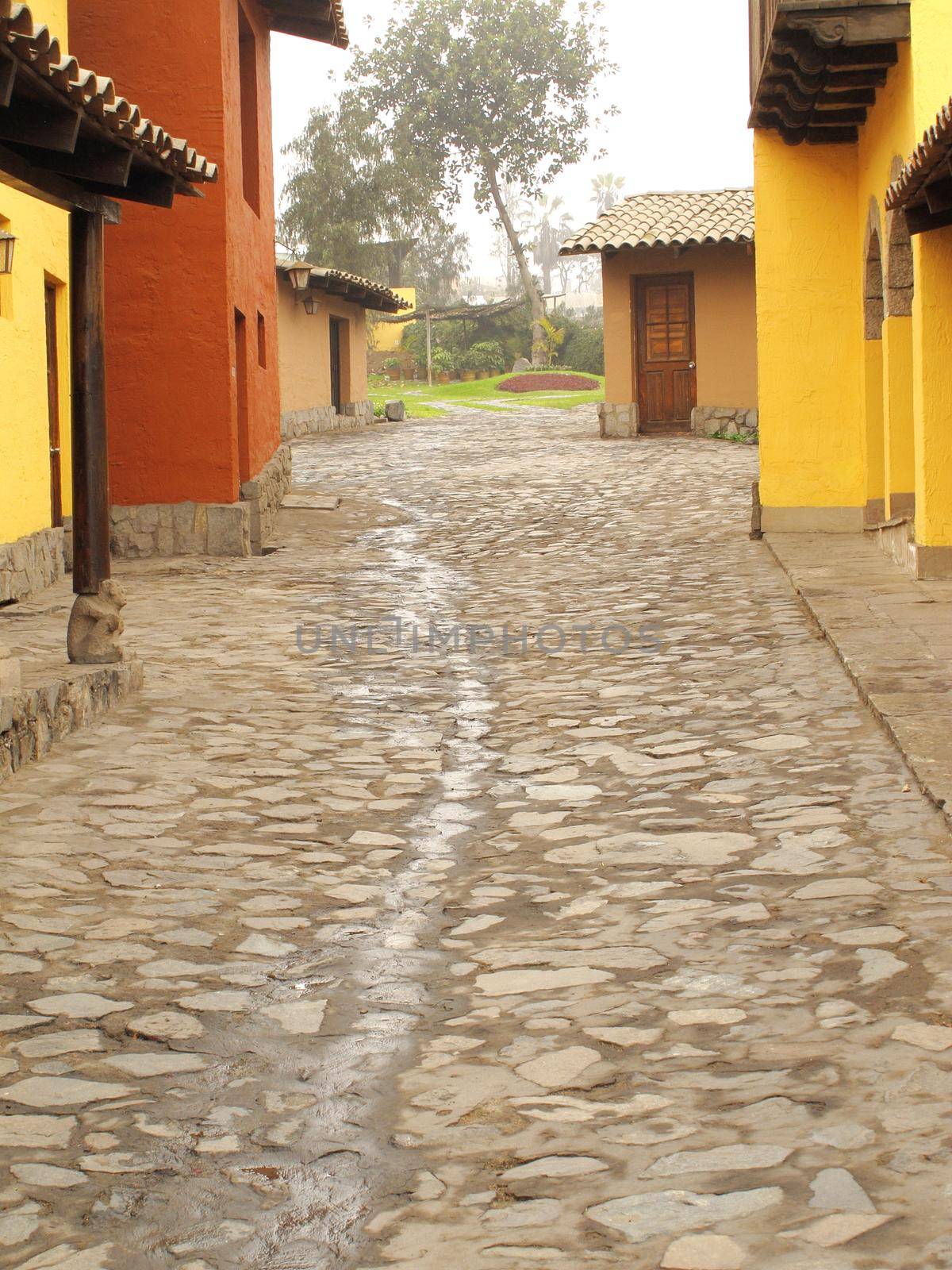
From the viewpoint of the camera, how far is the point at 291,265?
23.5 meters

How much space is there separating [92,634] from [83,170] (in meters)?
2.27

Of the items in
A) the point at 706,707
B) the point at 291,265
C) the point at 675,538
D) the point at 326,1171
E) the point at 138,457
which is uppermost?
the point at 291,265

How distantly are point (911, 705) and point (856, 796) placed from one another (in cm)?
104

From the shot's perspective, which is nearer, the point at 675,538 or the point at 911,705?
the point at 911,705

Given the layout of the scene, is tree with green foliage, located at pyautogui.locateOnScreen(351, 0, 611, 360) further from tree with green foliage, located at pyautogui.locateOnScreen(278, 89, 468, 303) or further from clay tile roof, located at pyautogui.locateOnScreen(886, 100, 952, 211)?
clay tile roof, located at pyautogui.locateOnScreen(886, 100, 952, 211)

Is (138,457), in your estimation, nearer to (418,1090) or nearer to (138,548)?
(138,548)

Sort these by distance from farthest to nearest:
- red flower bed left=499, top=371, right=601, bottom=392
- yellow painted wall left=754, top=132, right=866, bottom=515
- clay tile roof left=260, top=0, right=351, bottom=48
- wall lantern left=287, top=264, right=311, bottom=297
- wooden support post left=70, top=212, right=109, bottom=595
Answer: red flower bed left=499, top=371, right=601, bottom=392, wall lantern left=287, top=264, right=311, bottom=297, clay tile roof left=260, top=0, right=351, bottom=48, yellow painted wall left=754, top=132, right=866, bottom=515, wooden support post left=70, top=212, right=109, bottom=595

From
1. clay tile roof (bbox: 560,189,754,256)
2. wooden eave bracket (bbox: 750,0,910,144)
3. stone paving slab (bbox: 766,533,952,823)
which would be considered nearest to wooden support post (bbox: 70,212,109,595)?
stone paving slab (bbox: 766,533,952,823)

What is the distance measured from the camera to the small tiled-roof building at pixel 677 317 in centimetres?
2220

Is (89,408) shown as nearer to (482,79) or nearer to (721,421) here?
(721,421)

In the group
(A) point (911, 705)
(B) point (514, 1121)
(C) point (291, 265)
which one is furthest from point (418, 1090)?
(C) point (291, 265)

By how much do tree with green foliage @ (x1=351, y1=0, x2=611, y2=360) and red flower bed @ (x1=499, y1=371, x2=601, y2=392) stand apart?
29.4 feet

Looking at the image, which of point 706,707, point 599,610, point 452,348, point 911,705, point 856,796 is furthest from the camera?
point 452,348

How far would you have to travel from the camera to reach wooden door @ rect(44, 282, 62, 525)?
11.6m
